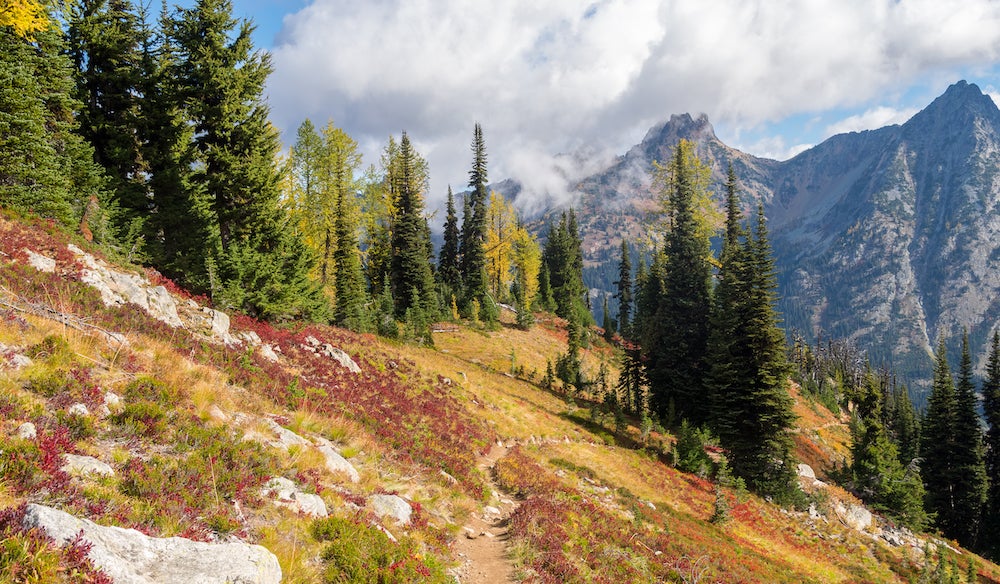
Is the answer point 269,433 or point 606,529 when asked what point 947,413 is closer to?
point 606,529

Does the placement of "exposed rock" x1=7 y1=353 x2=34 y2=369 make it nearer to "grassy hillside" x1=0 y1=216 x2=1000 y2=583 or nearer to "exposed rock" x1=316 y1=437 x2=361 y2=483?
"grassy hillside" x1=0 y1=216 x2=1000 y2=583

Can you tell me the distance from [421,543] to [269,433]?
4091 mm

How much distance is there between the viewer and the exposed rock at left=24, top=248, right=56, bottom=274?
1296cm

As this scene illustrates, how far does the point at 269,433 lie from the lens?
33.0 ft

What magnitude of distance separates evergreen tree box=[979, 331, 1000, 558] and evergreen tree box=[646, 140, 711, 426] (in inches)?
1218

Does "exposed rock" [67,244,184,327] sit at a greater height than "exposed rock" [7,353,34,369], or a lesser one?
greater

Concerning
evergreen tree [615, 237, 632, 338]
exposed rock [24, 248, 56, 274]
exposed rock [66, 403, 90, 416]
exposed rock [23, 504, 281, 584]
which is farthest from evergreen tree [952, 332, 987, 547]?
exposed rock [24, 248, 56, 274]

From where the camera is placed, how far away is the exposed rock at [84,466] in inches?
230

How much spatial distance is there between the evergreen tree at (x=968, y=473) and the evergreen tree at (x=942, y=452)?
0.64ft

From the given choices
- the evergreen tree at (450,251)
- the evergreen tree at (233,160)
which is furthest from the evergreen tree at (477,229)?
the evergreen tree at (233,160)

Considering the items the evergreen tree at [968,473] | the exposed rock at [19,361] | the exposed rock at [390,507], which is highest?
the exposed rock at [19,361]

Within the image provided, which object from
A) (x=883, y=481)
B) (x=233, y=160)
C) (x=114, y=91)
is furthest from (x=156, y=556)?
(x=883, y=481)

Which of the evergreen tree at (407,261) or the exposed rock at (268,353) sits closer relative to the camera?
the exposed rock at (268,353)

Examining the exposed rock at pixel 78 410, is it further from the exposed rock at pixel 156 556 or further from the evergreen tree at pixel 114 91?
the evergreen tree at pixel 114 91
